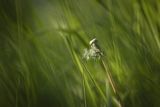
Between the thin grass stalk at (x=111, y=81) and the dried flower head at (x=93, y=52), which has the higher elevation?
the dried flower head at (x=93, y=52)

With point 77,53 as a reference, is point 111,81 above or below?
below

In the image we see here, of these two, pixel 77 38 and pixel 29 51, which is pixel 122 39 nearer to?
pixel 77 38

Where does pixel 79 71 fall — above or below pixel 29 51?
below

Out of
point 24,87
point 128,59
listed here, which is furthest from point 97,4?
point 24,87

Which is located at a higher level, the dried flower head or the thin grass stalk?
the dried flower head

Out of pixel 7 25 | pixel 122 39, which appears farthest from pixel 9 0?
pixel 122 39

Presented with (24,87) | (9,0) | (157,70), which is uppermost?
(9,0)

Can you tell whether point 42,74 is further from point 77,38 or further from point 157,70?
point 157,70
